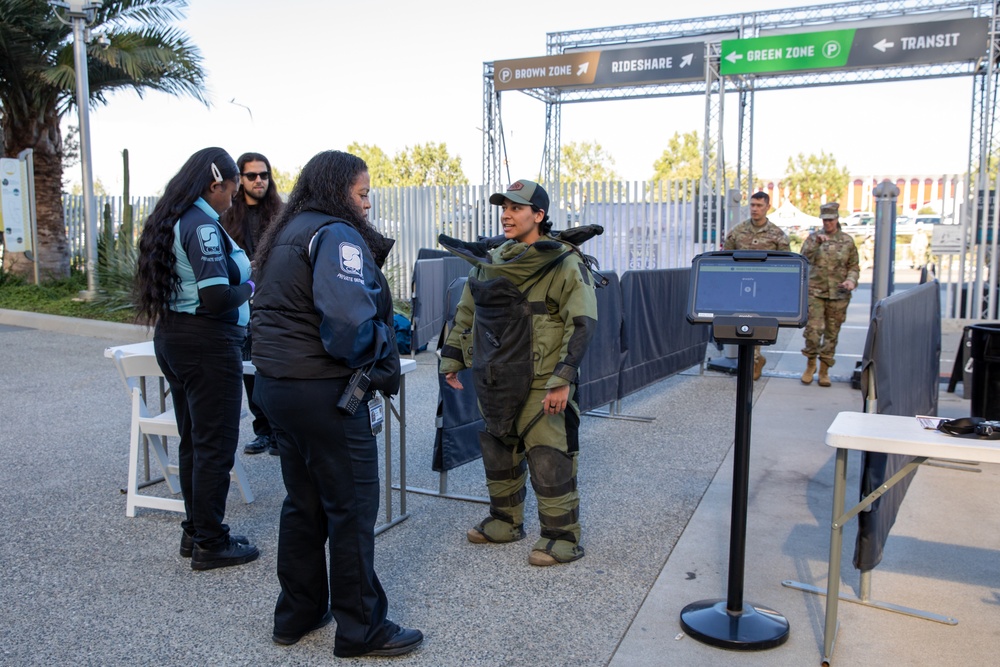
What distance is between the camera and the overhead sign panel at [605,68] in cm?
1739

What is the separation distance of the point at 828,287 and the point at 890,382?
17.7ft

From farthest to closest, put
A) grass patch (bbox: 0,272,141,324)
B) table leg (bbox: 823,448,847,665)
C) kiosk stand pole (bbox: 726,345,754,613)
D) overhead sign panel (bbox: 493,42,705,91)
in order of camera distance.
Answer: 1. overhead sign panel (bbox: 493,42,705,91)
2. grass patch (bbox: 0,272,141,324)
3. kiosk stand pole (bbox: 726,345,754,613)
4. table leg (bbox: 823,448,847,665)

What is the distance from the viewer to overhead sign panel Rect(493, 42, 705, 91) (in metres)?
17.4

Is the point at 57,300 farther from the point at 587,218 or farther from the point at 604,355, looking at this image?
the point at 604,355

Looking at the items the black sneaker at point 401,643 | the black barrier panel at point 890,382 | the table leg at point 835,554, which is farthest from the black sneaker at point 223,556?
the black barrier panel at point 890,382

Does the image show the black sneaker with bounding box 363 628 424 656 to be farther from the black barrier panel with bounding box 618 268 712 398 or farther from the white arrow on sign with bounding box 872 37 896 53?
the white arrow on sign with bounding box 872 37 896 53

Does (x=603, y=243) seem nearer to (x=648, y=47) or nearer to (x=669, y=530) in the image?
(x=648, y=47)

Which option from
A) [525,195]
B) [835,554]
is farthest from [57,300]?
[835,554]

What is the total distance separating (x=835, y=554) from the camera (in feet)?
10.6

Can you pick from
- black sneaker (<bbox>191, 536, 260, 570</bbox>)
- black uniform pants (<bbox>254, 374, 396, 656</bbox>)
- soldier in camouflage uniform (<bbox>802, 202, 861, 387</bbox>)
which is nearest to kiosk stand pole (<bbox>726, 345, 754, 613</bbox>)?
black uniform pants (<bbox>254, 374, 396, 656</bbox>)

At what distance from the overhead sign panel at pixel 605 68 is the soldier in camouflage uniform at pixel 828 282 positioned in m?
9.15

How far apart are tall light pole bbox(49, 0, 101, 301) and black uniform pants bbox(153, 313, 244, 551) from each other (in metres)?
11.2

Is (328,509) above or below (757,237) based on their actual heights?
below

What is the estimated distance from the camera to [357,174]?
3.26m
